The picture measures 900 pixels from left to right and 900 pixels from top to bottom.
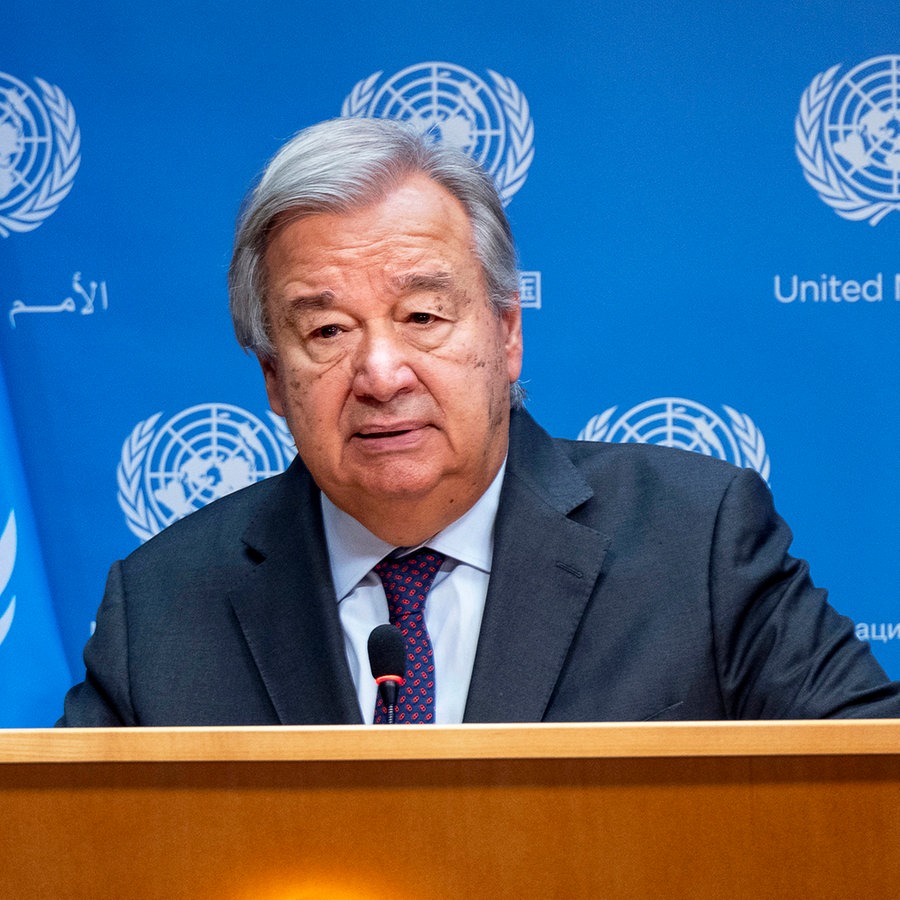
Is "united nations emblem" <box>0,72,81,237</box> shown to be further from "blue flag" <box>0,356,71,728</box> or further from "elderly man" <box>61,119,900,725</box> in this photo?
"elderly man" <box>61,119,900,725</box>

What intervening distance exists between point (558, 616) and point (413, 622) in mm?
233

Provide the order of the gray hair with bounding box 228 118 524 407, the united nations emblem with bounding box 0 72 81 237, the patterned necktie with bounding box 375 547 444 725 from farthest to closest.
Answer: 1. the united nations emblem with bounding box 0 72 81 237
2. the gray hair with bounding box 228 118 524 407
3. the patterned necktie with bounding box 375 547 444 725

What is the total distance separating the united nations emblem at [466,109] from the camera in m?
2.72

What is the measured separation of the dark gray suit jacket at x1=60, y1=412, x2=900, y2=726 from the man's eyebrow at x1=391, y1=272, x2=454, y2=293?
0.34m

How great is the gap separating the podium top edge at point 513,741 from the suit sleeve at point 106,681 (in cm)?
107

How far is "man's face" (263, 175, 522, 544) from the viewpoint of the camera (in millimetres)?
1963

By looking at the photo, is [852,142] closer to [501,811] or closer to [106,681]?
[106,681]

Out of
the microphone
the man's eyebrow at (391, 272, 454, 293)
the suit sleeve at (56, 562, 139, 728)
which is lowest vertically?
the microphone

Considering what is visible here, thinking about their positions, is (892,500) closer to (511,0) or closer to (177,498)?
(511,0)

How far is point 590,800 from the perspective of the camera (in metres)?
1.03

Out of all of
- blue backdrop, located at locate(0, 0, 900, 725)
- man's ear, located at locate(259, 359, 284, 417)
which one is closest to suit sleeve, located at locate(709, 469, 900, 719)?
blue backdrop, located at locate(0, 0, 900, 725)

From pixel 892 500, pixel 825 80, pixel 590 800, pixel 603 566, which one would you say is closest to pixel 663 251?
pixel 825 80

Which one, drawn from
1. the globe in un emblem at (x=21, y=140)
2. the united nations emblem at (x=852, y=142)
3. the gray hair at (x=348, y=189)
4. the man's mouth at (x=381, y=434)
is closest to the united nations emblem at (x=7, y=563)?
the globe in un emblem at (x=21, y=140)

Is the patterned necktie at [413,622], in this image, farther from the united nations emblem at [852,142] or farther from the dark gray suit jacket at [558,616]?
the united nations emblem at [852,142]
